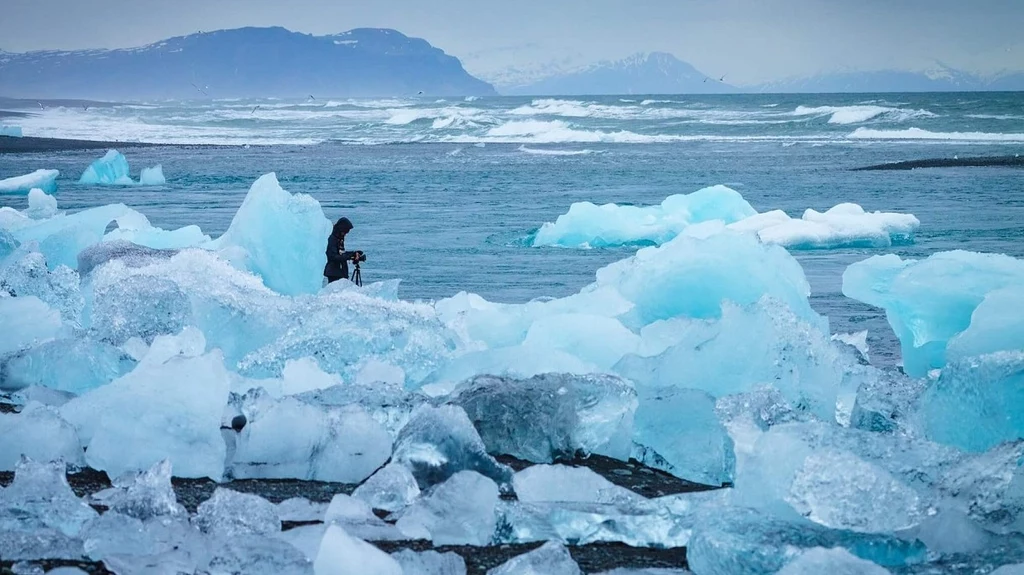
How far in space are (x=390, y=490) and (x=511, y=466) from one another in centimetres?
68

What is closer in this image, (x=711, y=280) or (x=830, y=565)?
(x=830, y=565)

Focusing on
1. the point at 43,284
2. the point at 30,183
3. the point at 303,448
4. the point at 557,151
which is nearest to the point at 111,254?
the point at 43,284

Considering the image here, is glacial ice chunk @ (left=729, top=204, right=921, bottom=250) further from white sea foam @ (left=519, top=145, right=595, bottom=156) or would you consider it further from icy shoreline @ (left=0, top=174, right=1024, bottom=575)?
white sea foam @ (left=519, top=145, right=595, bottom=156)

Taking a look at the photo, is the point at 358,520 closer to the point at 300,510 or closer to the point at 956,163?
the point at 300,510

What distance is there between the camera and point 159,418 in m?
4.09

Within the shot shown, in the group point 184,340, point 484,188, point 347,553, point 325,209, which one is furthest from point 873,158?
point 347,553

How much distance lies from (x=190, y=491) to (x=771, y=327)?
8.17 feet

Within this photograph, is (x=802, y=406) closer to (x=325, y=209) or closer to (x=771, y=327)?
(x=771, y=327)

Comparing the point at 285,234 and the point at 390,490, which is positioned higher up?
the point at 285,234

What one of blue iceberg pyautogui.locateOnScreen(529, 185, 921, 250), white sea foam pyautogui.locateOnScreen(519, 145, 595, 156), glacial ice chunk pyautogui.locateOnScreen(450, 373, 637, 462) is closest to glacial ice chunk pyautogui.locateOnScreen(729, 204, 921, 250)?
blue iceberg pyautogui.locateOnScreen(529, 185, 921, 250)

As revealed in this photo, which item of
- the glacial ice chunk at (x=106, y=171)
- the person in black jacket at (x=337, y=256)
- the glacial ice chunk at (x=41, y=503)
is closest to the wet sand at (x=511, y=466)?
the glacial ice chunk at (x=41, y=503)

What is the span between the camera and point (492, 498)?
3.49 m

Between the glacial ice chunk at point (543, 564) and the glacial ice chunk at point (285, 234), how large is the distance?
5.68 meters

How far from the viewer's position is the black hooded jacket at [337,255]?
814 centimetres
